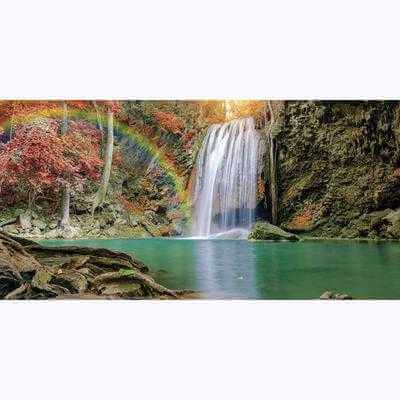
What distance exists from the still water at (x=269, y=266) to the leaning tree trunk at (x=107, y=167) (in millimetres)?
338

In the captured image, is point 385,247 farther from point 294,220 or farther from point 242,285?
point 242,285

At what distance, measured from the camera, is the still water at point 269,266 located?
14.6 feet

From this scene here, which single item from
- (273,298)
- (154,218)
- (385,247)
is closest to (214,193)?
(154,218)

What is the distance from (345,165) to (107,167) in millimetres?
1894

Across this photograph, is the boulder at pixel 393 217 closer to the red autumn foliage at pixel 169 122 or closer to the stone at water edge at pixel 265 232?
the stone at water edge at pixel 265 232

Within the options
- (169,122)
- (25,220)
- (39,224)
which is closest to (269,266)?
(169,122)

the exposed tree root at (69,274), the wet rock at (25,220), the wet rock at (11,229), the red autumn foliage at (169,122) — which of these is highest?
the red autumn foliage at (169,122)

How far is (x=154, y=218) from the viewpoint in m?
4.69

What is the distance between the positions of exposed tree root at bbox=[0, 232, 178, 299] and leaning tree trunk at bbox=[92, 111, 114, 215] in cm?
40

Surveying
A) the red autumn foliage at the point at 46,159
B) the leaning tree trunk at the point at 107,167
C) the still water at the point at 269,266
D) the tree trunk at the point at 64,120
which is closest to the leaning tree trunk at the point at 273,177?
the still water at the point at 269,266

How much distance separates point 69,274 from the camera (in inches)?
181

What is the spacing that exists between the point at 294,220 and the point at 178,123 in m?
1.22

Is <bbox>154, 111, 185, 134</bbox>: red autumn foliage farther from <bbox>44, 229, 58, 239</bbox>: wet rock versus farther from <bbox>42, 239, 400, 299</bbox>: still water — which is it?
<bbox>44, 229, 58, 239</bbox>: wet rock

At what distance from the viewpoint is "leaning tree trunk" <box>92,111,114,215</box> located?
4703 mm
